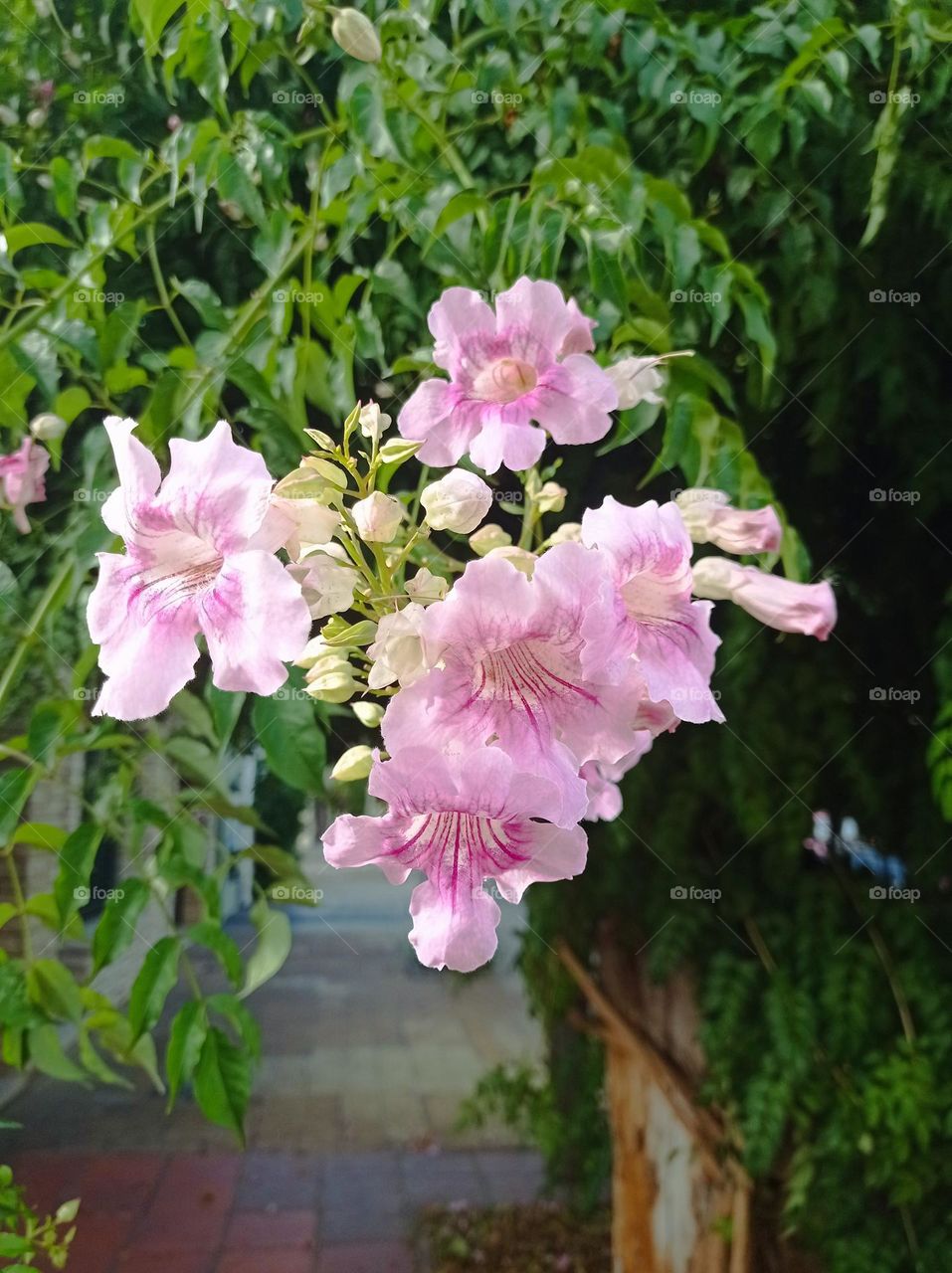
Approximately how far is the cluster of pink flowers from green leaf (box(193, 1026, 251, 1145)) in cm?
53

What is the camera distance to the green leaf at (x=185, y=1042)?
0.79 meters

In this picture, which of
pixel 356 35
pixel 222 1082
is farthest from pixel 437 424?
pixel 222 1082

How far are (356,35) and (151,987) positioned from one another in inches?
31.1

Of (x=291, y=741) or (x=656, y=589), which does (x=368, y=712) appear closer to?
(x=656, y=589)

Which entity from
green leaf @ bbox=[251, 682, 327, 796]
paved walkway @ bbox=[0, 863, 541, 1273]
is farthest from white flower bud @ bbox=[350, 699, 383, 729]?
paved walkway @ bbox=[0, 863, 541, 1273]

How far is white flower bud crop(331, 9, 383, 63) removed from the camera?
687mm

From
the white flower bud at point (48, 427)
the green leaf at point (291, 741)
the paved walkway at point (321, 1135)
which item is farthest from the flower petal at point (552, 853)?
the paved walkway at point (321, 1135)

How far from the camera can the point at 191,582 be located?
14.7 inches

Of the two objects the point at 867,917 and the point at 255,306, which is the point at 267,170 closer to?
the point at 255,306

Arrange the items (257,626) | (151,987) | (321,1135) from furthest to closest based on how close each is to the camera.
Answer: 1. (321,1135)
2. (151,987)
3. (257,626)

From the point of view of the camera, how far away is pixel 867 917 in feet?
4.82

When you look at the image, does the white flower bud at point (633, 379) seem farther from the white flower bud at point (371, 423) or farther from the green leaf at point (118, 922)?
the green leaf at point (118, 922)

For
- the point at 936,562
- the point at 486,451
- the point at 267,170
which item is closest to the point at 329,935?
the point at 936,562

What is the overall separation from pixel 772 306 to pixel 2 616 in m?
1.00
